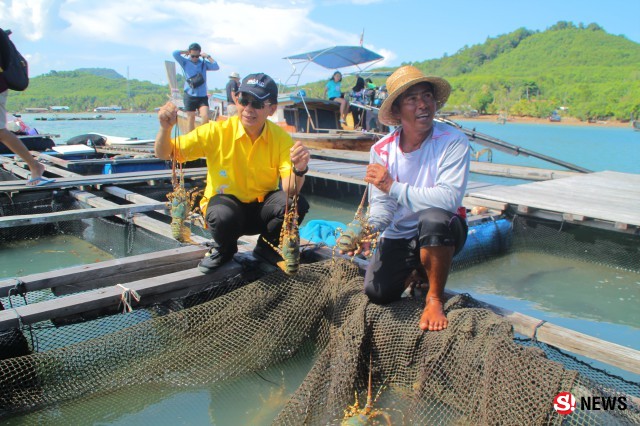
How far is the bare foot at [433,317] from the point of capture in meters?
2.77

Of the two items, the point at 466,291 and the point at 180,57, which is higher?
the point at 180,57

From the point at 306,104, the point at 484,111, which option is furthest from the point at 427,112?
the point at 484,111

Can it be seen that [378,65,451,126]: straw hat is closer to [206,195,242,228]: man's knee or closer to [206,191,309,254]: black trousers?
[206,191,309,254]: black trousers

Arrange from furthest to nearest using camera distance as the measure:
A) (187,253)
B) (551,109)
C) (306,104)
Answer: (551,109)
(306,104)
(187,253)

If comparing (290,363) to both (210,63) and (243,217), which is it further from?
(210,63)

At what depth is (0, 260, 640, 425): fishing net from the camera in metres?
2.30

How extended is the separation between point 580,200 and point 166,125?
19.9 feet

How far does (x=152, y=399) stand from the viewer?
3039 millimetres

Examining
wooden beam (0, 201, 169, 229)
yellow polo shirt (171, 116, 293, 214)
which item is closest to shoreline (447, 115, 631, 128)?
wooden beam (0, 201, 169, 229)

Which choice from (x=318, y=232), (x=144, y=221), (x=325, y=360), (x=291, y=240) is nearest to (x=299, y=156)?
(x=291, y=240)

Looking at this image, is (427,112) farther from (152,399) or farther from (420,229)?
(152,399)

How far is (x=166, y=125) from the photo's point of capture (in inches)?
127

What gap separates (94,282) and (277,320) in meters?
1.49

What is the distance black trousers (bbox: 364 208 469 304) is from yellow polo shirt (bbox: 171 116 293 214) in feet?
3.13
